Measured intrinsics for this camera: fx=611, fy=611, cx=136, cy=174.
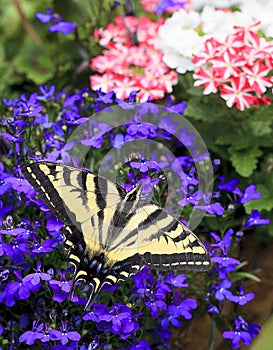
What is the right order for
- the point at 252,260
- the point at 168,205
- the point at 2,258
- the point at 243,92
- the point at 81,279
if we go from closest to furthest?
the point at 81,279, the point at 2,258, the point at 168,205, the point at 243,92, the point at 252,260

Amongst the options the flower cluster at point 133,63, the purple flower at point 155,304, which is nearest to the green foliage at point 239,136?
the flower cluster at point 133,63

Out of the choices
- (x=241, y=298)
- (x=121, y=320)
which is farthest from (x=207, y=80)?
(x=121, y=320)

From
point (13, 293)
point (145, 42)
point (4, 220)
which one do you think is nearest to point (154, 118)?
point (145, 42)

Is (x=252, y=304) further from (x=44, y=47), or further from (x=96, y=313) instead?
(x=44, y=47)

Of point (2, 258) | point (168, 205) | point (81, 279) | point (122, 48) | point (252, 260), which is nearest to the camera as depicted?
point (81, 279)

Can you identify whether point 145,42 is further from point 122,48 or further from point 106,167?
point 106,167

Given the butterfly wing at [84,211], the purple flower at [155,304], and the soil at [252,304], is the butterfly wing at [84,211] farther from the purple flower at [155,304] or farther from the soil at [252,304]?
the soil at [252,304]
